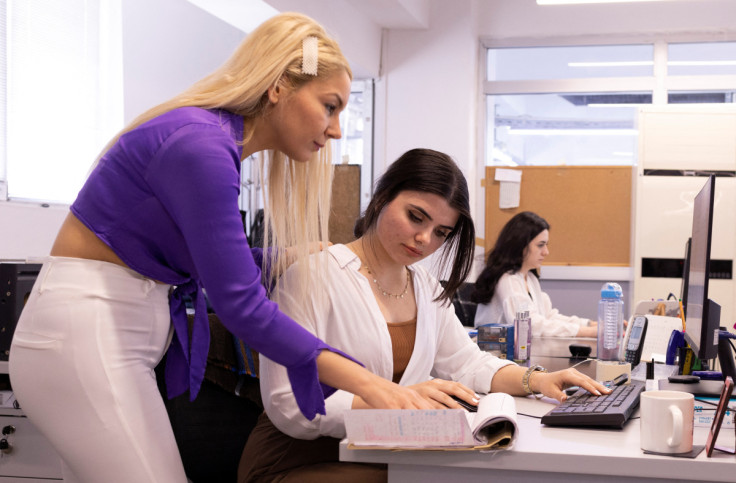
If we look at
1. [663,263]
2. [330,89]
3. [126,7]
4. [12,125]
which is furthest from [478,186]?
[330,89]

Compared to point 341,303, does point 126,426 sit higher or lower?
lower

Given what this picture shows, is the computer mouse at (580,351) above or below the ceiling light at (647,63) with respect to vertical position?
below

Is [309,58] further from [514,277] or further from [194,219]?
[514,277]

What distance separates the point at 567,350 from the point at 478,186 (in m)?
3.35

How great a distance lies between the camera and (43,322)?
117 centimetres

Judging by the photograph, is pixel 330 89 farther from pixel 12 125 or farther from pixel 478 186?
pixel 478 186

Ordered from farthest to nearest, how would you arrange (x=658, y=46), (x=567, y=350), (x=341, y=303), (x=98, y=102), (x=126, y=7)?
(x=658, y=46) < (x=126, y=7) < (x=98, y=102) < (x=567, y=350) < (x=341, y=303)

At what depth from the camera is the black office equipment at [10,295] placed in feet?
7.11

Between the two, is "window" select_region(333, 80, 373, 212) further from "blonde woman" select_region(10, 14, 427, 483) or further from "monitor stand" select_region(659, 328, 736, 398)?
"blonde woman" select_region(10, 14, 427, 483)

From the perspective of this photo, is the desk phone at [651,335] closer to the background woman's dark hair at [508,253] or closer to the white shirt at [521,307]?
the white shirt at [521,307]

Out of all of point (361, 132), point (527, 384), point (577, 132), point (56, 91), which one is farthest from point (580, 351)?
point (577, 132)

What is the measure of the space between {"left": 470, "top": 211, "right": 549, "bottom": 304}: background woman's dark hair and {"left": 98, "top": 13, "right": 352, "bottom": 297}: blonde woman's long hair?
2.57 m

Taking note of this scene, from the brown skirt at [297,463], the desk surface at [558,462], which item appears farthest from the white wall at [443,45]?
the desk surface at [558,462]

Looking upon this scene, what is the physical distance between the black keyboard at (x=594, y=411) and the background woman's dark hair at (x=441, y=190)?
48cm
